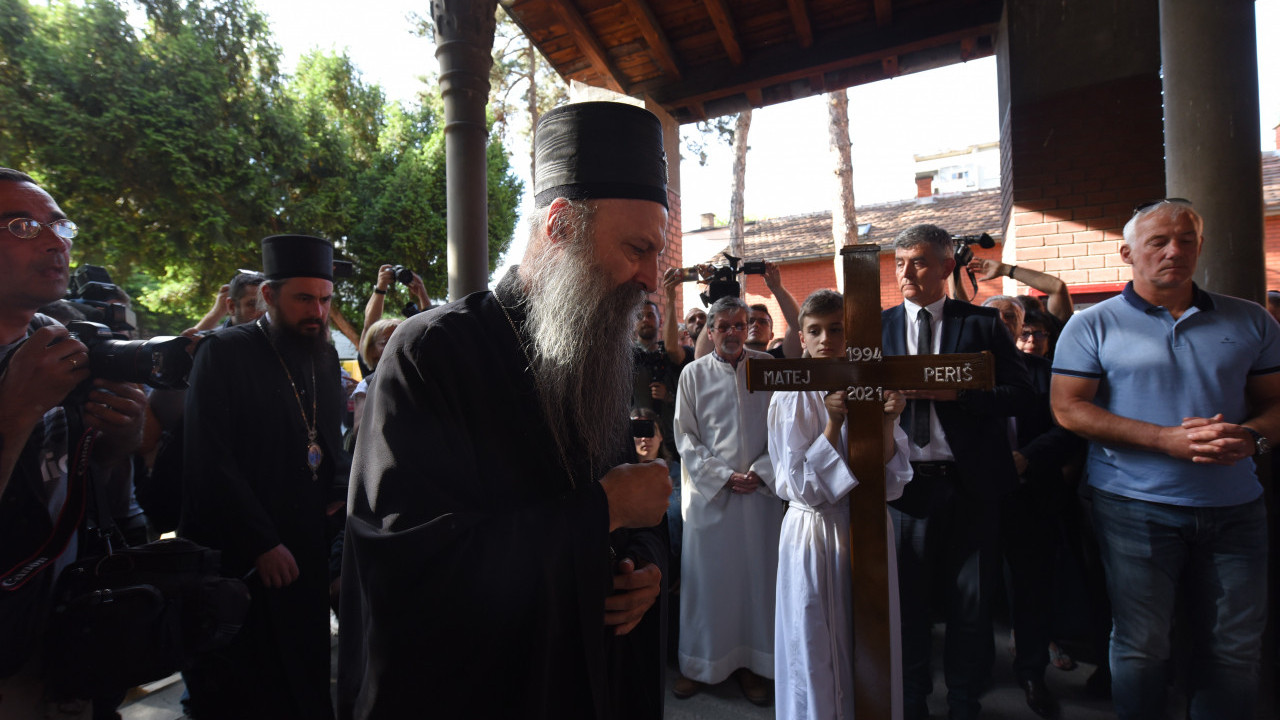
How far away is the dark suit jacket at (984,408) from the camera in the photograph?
3035 mm

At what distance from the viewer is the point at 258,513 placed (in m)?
2.66

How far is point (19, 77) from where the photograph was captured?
1141 centimetres

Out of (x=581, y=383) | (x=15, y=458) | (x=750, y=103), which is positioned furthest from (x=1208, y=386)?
(x=750, y=103)

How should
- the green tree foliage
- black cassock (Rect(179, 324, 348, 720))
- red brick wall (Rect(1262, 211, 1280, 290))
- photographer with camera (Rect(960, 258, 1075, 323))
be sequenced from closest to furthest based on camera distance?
black cassock (Rect(179, 324, 348, 720))
photographer with camera (Rect(960, 258, 1075, 323))
the green tree foliage
red brick wall (Rect(1262, 211, 1280, 290))

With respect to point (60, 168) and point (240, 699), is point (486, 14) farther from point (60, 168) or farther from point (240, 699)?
point (60, 168)

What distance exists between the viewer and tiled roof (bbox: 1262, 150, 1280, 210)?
15.2 m

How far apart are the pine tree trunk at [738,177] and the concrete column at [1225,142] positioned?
12566mm

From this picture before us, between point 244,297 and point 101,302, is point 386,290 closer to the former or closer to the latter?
point 244,297

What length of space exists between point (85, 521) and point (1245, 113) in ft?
15.8

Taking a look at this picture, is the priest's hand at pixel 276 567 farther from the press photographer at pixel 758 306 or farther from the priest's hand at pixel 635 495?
the press photographer at pixel 758 306

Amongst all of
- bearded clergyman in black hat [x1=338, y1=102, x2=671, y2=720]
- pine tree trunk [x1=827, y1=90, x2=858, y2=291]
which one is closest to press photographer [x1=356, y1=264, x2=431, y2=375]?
bearded clergyman in black hat [x1=338, y1=102, x2=671, y2=720]

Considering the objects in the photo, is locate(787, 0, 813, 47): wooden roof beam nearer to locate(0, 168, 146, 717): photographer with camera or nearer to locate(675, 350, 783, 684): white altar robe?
locate(675, 350, 783, 684): white altar robe

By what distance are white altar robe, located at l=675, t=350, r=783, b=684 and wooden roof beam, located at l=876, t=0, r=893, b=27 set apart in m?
3.07

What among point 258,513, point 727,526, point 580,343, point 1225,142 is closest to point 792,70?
point 1225,142
